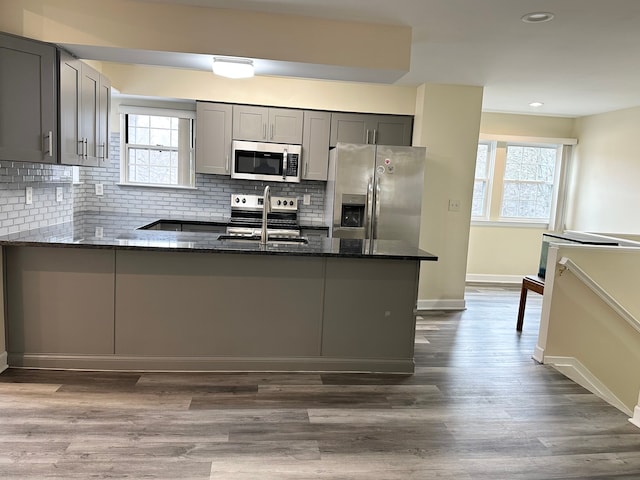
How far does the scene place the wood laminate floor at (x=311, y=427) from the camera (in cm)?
213

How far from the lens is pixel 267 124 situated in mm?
5082

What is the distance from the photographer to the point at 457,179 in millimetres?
5129

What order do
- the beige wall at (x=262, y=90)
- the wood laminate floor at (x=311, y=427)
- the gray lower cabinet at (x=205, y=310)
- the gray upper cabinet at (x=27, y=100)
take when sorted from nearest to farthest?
1. the wood laminate floor at (x=311, y=427)
2. the gray upper cabinet at (x=27, y=100)
3. the gray lower cabinet at (x=205, y=310)
4. the beige wall at (x=262, y=90)

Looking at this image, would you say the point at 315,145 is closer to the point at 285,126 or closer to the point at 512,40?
the point at 285,126

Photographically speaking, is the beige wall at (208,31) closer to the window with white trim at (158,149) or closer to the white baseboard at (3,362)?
the white baseboard at (3,362)

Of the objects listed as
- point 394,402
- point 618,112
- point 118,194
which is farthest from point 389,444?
point 618,112

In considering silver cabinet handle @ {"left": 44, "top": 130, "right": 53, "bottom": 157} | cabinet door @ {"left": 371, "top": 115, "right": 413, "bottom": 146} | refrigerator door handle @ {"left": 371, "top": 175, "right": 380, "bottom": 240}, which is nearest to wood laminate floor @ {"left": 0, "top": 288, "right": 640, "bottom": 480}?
silver cabinet handle @ {"left": 44, "top": 130, "right": 53, "bottom": 157}

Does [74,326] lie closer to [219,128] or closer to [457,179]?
[219,128]

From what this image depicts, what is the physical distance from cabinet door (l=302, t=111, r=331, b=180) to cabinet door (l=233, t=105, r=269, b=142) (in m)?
0.46

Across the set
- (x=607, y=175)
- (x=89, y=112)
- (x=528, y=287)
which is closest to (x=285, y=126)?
(x=89, y=112)

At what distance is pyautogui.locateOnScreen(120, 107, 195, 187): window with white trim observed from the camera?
5.38m

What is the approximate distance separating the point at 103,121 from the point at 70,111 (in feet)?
2.22

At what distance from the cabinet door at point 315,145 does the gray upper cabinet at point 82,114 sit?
208cm

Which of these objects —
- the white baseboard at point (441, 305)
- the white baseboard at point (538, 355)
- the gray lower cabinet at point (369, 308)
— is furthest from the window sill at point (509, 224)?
the gray lower cabinet at point (369, 308)
